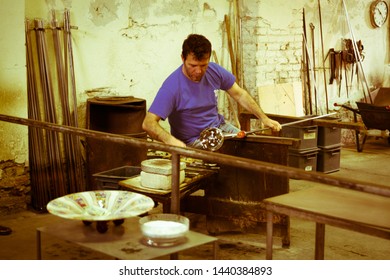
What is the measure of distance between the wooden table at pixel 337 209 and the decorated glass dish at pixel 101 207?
0.68 m

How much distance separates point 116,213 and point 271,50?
5.32 m

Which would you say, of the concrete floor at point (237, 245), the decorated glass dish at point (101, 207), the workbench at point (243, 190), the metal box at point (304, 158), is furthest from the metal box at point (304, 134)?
the decorated glass dish at point (101, 207)

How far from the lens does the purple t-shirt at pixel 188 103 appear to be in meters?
5.16

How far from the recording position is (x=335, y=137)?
7.52 metres

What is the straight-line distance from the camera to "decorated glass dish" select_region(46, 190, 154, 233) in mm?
3215

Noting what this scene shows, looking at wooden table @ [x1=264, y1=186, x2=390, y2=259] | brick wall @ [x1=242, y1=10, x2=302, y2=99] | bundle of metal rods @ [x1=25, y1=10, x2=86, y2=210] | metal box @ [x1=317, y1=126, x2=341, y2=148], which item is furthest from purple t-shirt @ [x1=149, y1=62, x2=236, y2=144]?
brick wall @ [x1=242, y1=10, x2=302, y2=99]

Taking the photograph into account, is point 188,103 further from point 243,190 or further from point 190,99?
point 243,190

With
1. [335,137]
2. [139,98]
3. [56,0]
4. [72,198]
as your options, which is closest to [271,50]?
[335,137]

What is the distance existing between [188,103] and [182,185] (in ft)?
3.42

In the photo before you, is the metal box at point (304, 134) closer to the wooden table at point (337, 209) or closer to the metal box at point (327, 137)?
the metal box at point (327, 137)

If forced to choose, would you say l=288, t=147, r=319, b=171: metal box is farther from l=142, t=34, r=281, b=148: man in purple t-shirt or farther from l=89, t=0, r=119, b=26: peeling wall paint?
l=89, t=0, r=119, b=26: peeling wall paint

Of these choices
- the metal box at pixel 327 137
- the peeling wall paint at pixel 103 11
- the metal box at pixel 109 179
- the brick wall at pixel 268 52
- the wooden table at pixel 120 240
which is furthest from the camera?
Answer: the brick wall at pixel 268 52

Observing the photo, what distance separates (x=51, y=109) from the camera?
6.10 metres

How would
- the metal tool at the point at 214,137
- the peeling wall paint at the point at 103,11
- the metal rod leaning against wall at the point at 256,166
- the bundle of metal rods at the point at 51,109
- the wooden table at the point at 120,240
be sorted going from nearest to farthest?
the metal rod leaning against wall at the point at 256,166 < the wooden table at the point at 120,240 < the metal tool at the point at 214,137 < the bundle of metal rods at the point at 51,109 < the peeling wall paint at the point at 103,11
